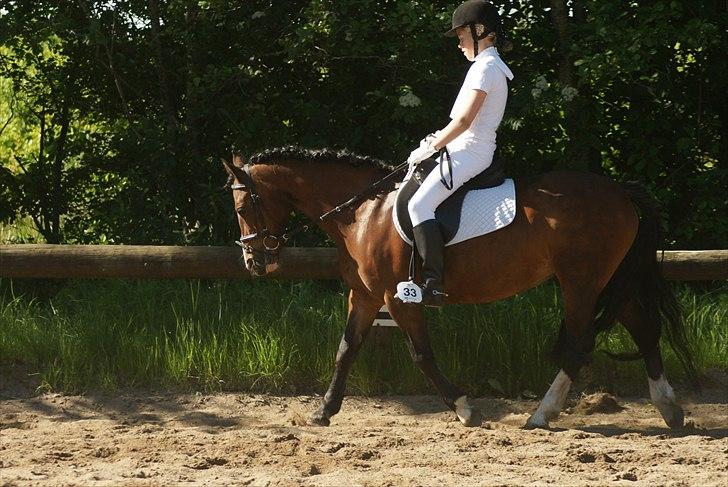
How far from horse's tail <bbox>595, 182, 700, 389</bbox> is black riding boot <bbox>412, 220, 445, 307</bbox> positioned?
1.10 metres

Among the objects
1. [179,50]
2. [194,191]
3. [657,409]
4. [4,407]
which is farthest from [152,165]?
[657,409]

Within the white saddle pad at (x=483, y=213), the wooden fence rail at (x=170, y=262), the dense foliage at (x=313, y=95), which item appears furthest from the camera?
the dense foliage at (x=313, y=95)

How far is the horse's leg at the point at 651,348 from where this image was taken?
21.5 feet

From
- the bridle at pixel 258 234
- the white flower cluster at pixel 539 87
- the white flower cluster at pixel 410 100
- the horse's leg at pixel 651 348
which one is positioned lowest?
the horse's leg at pixel 651 348

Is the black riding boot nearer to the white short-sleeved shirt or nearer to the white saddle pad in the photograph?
the white saddle pad

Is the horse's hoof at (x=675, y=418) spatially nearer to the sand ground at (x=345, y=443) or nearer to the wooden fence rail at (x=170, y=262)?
the sand ground at (x=345, y=443)

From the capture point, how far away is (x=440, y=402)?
726 cm

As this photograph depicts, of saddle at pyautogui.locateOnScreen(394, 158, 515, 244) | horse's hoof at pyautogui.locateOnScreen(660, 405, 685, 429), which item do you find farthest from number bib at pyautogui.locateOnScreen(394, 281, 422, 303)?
horse's hoof at pyautogui.locateOnScreen(660, 405, 685, 429)

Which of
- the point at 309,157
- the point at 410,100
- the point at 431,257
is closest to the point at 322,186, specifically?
the point at 309,157

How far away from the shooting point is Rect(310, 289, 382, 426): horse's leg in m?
6.61

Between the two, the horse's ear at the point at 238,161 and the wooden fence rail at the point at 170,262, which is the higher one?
the horse's ear at the point at 238,161

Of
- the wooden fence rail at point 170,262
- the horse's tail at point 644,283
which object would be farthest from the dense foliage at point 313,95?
the horse's tail at point 644,283

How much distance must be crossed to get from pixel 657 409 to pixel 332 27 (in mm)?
3640

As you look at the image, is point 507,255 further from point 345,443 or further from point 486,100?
point 345,443
